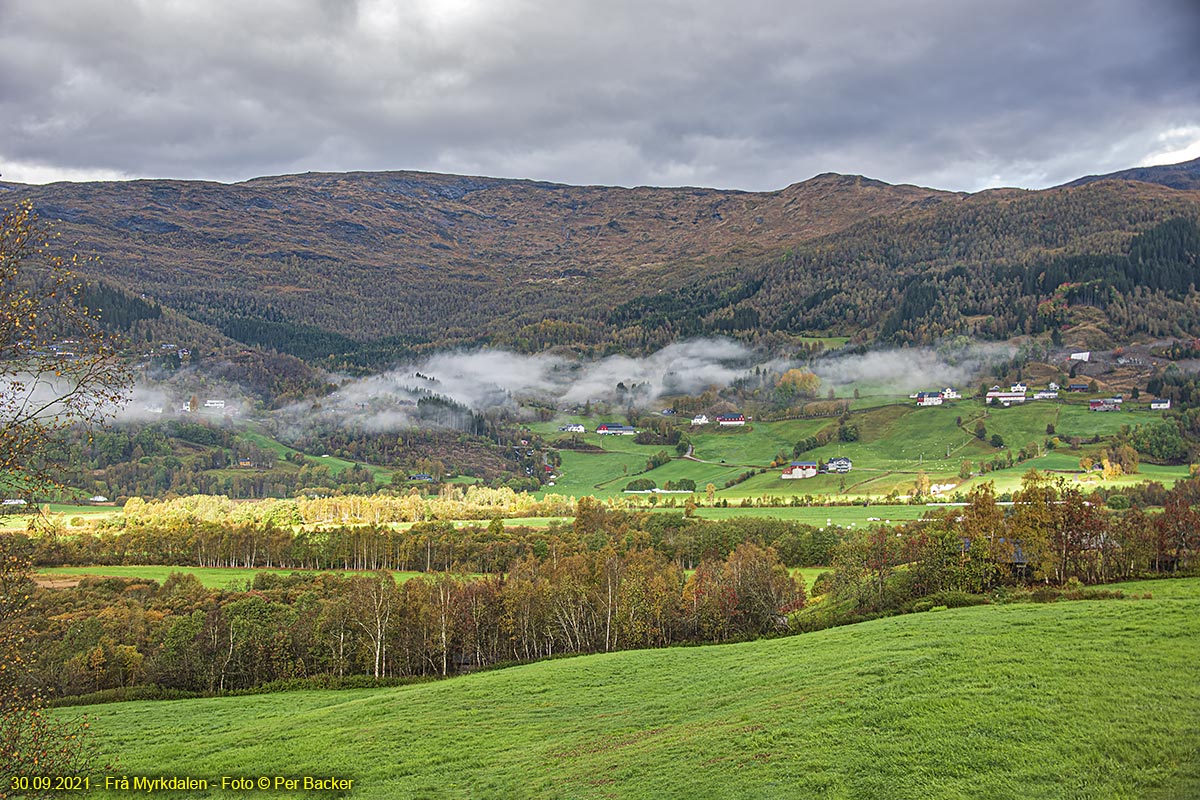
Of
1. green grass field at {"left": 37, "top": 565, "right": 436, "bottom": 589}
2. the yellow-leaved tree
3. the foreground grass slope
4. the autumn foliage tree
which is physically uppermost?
the yellow-leaved tree

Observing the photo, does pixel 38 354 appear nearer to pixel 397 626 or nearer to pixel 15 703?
pixel 15 703

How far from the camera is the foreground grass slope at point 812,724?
18594 millimetres

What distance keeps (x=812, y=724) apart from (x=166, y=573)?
10969 centimetres

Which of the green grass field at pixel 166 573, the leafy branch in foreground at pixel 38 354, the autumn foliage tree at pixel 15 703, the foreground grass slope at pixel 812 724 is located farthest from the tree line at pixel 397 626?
the leafy branch in foreground at pixel 38 354

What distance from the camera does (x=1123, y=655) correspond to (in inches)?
1006

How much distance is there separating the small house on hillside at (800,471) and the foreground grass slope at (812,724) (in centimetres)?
14350

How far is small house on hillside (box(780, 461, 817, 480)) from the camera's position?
187 meters

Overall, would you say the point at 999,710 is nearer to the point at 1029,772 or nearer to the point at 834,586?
the point at 1029,772

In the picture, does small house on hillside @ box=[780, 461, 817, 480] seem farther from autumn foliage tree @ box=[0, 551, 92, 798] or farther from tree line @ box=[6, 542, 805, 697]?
autumn foliage tree @ box=[0, 551, 92, 798]

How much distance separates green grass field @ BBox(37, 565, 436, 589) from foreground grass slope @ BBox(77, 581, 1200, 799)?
56.5 meters

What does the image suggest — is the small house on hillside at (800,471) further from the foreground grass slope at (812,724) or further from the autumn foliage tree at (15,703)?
the autumn foliage tree at (15,703)

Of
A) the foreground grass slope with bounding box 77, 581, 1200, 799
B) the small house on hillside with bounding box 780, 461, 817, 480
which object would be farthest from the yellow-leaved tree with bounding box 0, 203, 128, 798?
the small house on hillside with bounding box 780, 461, 817, 480

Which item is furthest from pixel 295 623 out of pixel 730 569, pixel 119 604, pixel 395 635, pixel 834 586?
pixel 834 586

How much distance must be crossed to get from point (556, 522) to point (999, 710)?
123m
